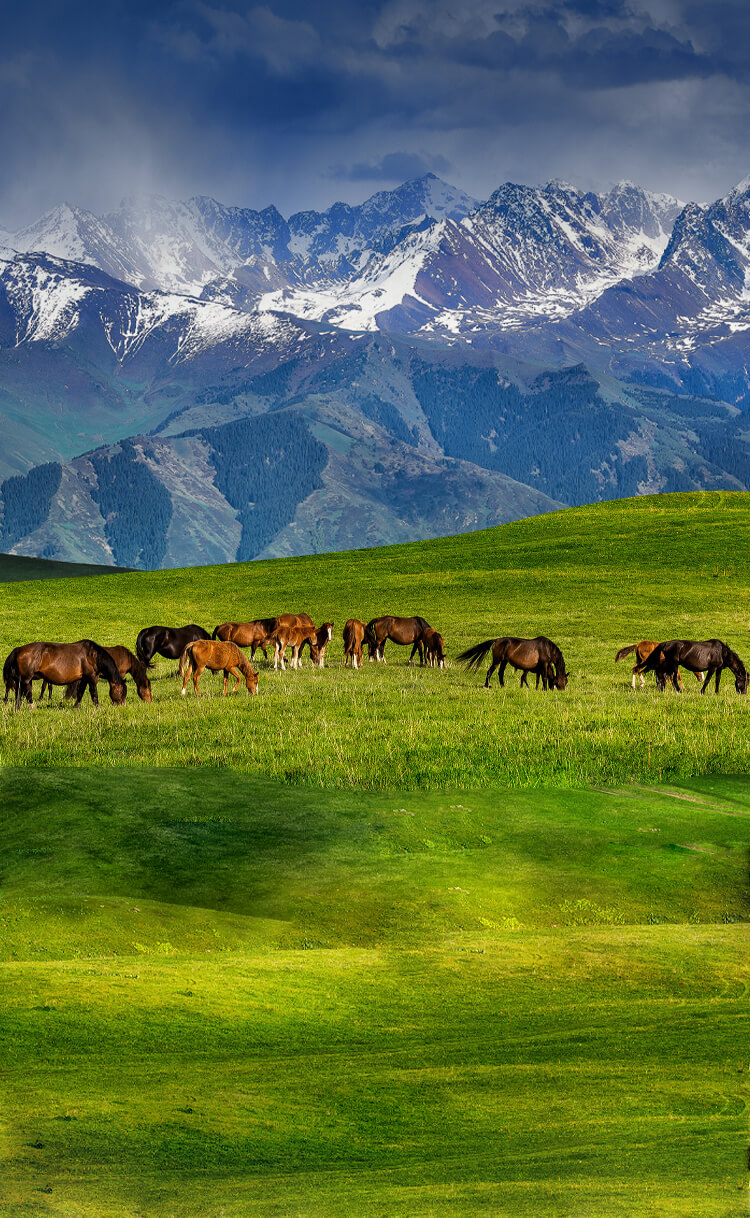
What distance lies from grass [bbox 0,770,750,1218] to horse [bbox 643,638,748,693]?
2271 cm

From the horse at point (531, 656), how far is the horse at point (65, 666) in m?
11.5

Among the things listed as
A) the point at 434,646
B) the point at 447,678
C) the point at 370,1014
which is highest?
the point at 434,646

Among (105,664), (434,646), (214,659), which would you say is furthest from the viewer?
(434,646)

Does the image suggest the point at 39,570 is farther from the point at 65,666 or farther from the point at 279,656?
the point at 65,666

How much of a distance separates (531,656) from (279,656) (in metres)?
11.9

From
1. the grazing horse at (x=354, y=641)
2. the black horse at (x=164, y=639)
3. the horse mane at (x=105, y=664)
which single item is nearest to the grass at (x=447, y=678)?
the black horse at (x=164, y=639)

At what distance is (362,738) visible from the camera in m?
26.6

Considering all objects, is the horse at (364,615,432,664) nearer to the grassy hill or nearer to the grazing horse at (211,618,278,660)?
the grazing horse at (211,618,278,660)

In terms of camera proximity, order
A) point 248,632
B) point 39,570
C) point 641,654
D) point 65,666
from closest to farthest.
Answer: point 65,666 → point 641,654 → point 248,632 → point 39,570

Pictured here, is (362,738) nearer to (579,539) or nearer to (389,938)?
(389,938)

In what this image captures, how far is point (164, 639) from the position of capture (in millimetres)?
43969

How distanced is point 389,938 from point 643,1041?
4197 millimetres

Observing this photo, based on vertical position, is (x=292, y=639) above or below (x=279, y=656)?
above

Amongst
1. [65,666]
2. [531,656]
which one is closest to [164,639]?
[65,666]
